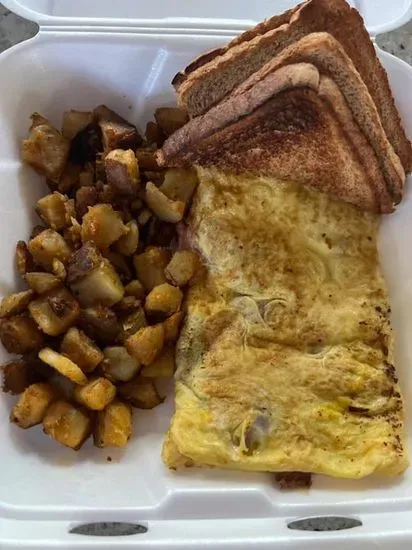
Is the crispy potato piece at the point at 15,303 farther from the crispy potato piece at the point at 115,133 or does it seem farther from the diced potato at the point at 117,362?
the crispy potato piece at the point at 115,133

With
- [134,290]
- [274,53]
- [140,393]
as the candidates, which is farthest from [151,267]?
[274,53]

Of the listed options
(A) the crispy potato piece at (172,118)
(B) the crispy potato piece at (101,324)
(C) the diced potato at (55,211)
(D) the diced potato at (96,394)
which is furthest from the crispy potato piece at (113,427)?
(A) the crispy potato piece at (172,118)

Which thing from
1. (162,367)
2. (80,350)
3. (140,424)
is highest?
(80,350)

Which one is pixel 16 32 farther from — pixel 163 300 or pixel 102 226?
pixel 163 300

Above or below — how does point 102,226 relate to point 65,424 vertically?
above

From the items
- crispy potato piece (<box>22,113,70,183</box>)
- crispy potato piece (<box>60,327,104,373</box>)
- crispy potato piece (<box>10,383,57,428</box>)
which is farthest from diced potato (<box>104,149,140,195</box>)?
crispy potato piece (<box>10,383,57,428</box>)

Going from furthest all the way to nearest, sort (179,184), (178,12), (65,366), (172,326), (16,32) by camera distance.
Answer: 1. (16,32)
2. (178,12)
3. (179,184)
4. (172,326)
5. (65,366)

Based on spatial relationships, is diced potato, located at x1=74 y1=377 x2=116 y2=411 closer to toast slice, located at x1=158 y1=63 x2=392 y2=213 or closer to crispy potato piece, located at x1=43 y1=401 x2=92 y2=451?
crispy potato piece, located at x1=43 y1=401 x2=92 y2=451

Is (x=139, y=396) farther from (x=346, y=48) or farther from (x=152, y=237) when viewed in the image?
(x=346, y=48)

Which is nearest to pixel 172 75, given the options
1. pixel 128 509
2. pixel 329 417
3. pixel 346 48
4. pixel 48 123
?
pixel 48 123
